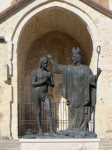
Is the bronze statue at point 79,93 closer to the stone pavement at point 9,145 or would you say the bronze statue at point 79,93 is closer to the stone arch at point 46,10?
the stone pavement at point 9,145

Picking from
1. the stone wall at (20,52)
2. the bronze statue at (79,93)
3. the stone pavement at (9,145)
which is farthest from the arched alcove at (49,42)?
the bronze statue at (79,93)

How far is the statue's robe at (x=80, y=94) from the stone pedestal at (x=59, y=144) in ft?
1.48

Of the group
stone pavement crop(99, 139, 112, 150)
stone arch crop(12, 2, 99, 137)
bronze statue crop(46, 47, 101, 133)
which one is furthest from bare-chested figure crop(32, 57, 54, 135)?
stone arch crop(12, 2, 99, 137)

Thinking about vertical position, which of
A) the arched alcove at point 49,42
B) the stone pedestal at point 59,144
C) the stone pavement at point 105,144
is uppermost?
the arched alcove at point 49,42

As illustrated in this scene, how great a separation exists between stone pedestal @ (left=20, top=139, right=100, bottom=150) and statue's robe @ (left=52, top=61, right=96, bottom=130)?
451 millimetres

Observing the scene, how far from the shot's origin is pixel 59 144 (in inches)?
210

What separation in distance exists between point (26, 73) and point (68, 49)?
2878 mm

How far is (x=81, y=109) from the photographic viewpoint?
5.77 m

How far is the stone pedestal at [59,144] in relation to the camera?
17.4 feet

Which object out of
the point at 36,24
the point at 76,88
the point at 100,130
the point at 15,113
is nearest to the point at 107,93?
the point at 100,130

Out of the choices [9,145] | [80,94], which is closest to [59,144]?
[80,94]

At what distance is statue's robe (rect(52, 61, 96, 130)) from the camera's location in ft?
18.8

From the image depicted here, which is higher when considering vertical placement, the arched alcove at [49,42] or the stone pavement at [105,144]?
the arched alcove at [49,42]

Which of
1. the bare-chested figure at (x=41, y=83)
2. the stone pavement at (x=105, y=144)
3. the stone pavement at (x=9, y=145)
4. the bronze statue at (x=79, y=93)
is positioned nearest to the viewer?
the bronze statue at (x=79, y=93)
